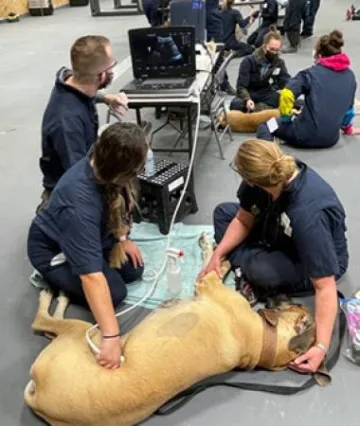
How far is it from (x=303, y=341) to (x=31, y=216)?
1903 millimetres

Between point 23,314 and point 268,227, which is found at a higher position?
point 268,227

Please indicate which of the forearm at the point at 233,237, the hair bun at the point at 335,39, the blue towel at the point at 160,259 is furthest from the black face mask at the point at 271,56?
the forearm at the point at 233,237

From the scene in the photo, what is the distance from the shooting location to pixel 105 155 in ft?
5.27

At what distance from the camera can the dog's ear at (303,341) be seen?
174 cm

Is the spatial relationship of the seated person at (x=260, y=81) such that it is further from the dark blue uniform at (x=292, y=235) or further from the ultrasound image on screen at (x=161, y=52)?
the dark blue uniform at (x=292, y=235)

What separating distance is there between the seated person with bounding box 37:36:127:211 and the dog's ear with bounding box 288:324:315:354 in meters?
1.28

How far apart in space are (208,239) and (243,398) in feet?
3.15

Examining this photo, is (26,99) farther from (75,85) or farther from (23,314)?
(23,314)

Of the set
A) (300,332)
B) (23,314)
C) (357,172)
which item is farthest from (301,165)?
(357,172)

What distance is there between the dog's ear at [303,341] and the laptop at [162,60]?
67.2 inches

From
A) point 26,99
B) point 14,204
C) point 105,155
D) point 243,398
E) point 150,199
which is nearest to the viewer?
point 105,155

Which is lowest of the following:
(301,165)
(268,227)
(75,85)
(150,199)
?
(150,199)

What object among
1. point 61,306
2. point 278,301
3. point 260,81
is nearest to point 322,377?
point 278,301

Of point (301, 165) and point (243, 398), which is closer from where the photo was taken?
point (243, 398)
